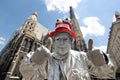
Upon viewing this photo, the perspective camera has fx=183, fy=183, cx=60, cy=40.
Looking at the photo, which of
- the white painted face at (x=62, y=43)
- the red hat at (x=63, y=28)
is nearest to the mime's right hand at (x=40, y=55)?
the white painted face at (x=62, y=43)

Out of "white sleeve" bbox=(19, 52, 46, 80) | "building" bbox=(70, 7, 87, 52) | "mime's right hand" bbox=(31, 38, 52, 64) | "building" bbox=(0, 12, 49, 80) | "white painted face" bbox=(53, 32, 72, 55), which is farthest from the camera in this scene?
"building" bbox=(70, 7, 87, 52)

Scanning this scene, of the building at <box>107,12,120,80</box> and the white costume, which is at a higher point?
the building at <box>107,12,120,80</box>

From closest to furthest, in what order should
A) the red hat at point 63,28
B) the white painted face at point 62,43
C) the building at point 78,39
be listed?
the white painted face at point 62,43 < the red hat at point 63,28 < the building at point 78,39

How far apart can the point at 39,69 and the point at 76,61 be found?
2.00ft

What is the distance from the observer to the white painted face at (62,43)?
2.79 meters

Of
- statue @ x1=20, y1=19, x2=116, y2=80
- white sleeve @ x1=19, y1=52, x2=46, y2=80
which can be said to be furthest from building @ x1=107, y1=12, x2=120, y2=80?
white sleeve @ x1=19, y1=52, x2=46, y2=80

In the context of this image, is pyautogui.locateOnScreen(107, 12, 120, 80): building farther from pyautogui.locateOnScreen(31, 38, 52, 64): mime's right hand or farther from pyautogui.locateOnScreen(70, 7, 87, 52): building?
pyautogui.locateOnScreen(31, 38, 52, 64): mime's right hand

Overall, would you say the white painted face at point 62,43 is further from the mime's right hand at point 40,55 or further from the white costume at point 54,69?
the mime's right hand at point 40,55

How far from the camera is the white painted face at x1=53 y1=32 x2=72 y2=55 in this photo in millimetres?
2785

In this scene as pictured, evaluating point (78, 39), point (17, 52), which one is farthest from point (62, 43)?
point (78, 39)

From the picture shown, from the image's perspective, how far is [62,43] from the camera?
2801 millimetres

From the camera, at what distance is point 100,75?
9.05 ft

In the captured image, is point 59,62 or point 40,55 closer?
point 40,55

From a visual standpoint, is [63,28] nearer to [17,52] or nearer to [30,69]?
[30,69]
